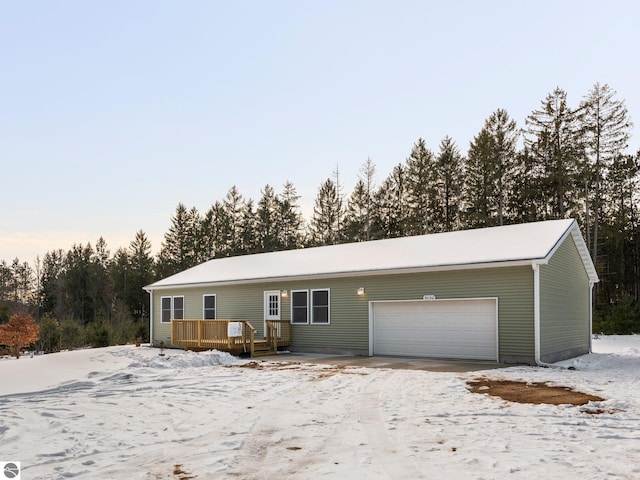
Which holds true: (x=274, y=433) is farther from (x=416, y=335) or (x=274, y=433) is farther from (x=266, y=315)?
(x=266, y=315)

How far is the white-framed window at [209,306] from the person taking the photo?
20.3 metres

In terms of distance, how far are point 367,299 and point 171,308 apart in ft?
32.7

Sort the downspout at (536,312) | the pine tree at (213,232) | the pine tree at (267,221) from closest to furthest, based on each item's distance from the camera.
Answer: the downspout at (536,312) → the pine tree at (267,221) → the pine tree at (213,232)

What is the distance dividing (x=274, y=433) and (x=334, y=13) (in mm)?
13125

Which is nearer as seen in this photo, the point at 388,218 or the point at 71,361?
the point at 71,361

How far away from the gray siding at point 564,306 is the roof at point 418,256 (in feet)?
1.82

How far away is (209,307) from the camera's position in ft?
67.4

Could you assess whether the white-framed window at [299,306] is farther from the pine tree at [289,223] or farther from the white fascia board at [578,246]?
the pine tree at [289,223]

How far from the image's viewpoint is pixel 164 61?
698 inches

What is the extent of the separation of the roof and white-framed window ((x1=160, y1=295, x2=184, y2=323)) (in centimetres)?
71

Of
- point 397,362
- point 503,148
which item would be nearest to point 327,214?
point 503,148

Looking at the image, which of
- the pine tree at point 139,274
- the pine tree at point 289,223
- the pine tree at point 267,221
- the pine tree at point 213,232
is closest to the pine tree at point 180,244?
the pine tree at point 213,232

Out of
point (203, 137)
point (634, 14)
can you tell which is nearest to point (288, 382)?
point (634, 14)

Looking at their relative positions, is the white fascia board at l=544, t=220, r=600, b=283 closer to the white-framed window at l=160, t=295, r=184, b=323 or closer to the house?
the house
